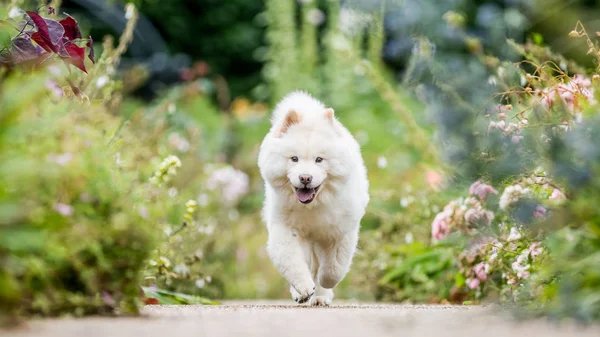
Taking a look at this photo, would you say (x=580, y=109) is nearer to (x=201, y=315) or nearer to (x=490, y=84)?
(x=490, y=84)

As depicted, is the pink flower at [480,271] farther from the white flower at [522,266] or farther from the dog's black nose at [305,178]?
the dog's black nose at [305,178]

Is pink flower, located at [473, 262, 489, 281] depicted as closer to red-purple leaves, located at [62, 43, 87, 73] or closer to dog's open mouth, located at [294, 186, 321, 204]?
dog's open mouth, located at [294, 186, 321, 204]

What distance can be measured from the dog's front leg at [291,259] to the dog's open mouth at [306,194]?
288 mm

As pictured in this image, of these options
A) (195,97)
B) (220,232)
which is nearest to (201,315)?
(220,232)

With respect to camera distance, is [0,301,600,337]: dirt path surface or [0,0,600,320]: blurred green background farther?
[0,0,600,320]: blurred green background

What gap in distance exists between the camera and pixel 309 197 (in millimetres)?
5762

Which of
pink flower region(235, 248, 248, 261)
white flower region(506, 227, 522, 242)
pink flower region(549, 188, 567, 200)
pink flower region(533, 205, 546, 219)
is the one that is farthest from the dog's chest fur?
pink flower region(235, 248, 248, 261)

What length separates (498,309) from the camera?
4.23m

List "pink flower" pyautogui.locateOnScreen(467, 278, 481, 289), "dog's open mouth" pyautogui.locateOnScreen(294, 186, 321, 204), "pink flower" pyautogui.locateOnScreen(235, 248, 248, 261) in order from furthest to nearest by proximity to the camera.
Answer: "pink flower" pyautogui.locateOnScreen(235, 248, 248, 261)
"pink flower" pyautogui.locateOnScreen(467, 278, 481, 289)
"dog's open mouth" pyautogui.locateOnScreen(294, 186, 321, 204)

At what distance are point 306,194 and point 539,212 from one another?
1.68m

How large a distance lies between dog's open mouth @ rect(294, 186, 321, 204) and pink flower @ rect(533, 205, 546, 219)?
1.64 m

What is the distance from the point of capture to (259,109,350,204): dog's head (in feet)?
18.8

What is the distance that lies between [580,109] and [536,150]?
0.46 meters

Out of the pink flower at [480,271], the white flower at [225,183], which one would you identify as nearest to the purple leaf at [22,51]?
the pink flower at [480,271]
